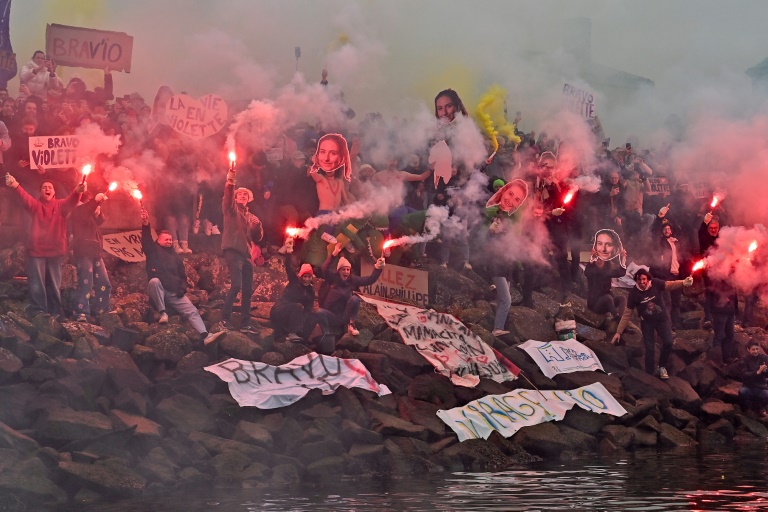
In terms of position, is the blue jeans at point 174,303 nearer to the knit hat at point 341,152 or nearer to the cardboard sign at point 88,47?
the knit hat at point 341,152

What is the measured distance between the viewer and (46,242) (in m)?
20.2

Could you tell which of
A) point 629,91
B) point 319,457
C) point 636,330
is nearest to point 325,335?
point 319,457

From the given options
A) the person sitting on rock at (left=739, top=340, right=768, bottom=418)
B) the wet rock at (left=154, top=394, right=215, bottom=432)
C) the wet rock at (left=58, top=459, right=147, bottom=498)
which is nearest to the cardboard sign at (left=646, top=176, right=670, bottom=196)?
the person sitting on rock at (left=739, top=340, right=768, bottom=418)

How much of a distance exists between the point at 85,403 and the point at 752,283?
48.8ft

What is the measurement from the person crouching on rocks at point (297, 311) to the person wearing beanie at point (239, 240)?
51 centimetres

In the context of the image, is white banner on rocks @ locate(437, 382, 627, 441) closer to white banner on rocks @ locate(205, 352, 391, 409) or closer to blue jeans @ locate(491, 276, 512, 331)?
white banner on rocks @ locate(205, 352, 391, 409)

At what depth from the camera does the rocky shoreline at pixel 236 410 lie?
16625 mm

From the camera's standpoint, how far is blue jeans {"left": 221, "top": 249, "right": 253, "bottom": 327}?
20.9 metres

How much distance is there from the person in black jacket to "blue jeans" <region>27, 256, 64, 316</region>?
34cm

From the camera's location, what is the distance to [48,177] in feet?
68.2

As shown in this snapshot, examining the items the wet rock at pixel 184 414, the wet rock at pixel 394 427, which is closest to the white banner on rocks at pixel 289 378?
the wet rock at pixel 184 414

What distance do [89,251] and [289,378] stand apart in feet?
12.9

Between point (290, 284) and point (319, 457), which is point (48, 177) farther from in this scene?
point (319, 457)

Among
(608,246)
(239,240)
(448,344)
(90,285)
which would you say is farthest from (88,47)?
(608,246)
